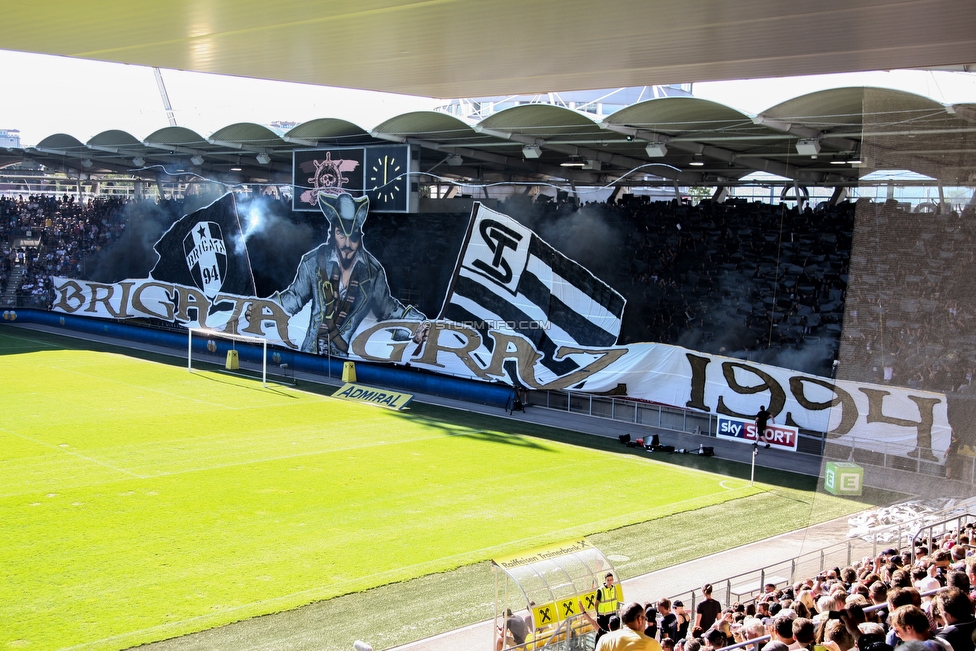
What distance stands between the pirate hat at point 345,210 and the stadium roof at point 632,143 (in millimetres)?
2451

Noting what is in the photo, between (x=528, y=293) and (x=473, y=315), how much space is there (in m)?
2.38

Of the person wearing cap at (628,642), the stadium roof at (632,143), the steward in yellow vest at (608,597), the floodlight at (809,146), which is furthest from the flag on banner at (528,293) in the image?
the person wearing cap at (628,642)

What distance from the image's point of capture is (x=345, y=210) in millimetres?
36750

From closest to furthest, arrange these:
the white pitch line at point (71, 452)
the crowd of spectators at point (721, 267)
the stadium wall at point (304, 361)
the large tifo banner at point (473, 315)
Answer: the white pitch line at point (71, 452) < the large tifo banner at point (473, 315) < the crowd of spectators at point (721, 267) < the stadium wall at point (304, 361)

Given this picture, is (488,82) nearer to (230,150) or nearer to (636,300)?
(636,300)

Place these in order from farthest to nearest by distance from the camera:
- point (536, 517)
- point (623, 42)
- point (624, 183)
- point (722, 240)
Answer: point (624, 183) → point (722, 240) → point (536, 517) → point (623, 42)

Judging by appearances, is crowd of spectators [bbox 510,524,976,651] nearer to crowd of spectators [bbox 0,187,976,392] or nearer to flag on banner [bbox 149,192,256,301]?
crowd of spectators [bbox 0,187,976,392]

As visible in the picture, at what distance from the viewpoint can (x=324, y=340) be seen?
120 feet

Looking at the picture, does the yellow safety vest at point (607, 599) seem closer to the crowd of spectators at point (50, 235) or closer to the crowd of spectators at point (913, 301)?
the crowd of spectators at point (913, 301)

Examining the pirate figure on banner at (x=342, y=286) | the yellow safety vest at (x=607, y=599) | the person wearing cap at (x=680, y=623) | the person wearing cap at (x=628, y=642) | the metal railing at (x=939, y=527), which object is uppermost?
the pirate figure on banner at (x=342, y=286)

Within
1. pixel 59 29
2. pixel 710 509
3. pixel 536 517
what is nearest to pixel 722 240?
pixel 710 509

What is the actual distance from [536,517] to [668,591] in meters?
4.27

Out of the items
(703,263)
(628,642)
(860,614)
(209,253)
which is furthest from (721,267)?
(628,642)

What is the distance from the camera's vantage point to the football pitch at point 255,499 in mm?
13453
